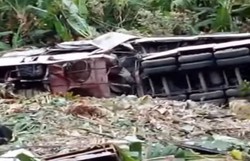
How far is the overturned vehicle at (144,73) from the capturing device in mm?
6227

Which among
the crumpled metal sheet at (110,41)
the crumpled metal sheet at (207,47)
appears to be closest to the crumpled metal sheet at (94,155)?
the crumpled metal sheet at (207,47)

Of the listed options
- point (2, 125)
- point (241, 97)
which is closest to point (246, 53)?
point (241, 97)

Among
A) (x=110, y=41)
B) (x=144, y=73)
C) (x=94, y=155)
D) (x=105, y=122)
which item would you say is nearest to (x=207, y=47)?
(x=144, y=73)

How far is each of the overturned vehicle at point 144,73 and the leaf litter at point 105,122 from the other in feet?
1.92

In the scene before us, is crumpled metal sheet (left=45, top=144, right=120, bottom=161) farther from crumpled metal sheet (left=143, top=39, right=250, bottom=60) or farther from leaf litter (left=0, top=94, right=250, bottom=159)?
crumpled metal sheet (left=143, top=39, right=250, bottom=60)

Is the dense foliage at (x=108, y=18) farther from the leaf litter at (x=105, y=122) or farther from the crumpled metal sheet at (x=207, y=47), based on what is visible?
the leaf litter at (x=105, y=122)

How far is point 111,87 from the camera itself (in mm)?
6496

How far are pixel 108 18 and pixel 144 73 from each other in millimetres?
2836

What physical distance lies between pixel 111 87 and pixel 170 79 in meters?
0.51

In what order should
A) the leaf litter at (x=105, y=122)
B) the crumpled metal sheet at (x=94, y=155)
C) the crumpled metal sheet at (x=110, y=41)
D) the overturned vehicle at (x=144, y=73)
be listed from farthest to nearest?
the crumpled metal sheet at (x=110, y=41), the overturned vehicle at (x=144, y=73), the leaf litter at (x=105, y=122), the crumpled metal sheet at (x=94, y=155)

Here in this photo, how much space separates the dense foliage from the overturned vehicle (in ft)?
5.76

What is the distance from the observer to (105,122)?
16.1 ft

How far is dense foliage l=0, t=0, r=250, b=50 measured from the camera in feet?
27.8

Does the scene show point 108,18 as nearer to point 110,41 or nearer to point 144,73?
point 110,41
